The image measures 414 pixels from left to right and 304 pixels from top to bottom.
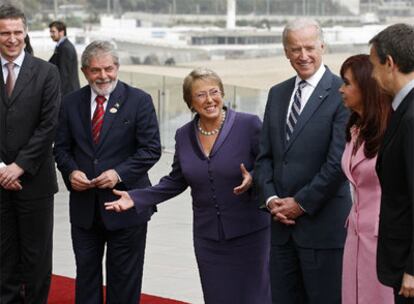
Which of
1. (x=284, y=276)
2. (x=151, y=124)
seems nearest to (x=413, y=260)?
(x=284, y=276)

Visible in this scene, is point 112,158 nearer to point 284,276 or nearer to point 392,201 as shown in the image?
point 284,276

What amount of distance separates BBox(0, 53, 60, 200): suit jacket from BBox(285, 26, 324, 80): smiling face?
1382 millimetres

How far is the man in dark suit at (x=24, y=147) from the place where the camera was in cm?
505

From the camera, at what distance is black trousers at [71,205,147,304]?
501 centimetres

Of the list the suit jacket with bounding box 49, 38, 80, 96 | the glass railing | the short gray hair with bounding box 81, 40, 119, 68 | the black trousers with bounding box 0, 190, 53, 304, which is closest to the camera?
the short gray hair with bounding box 81, 40, 119, 68

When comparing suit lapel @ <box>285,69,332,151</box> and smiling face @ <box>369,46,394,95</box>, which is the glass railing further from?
smiling face @ <box>369,46,394,95</box>

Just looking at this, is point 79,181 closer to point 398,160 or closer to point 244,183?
point 244,183

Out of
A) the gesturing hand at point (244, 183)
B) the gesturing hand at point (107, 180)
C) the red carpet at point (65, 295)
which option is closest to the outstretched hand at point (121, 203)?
the gesturing hand at point (107, 180)

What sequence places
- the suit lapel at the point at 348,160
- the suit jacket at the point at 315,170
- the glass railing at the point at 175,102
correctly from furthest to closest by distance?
the glass railing at the point at 175,102
the suit jacket at the point at 315,170
the suit lapel at the point at 348,160

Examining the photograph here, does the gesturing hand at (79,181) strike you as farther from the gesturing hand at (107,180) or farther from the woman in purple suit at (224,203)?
the woman in purple suit at (224,203)

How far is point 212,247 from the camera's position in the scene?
15.1 feet

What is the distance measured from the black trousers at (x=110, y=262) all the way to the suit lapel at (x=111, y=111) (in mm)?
406

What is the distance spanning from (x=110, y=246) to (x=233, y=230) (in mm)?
778

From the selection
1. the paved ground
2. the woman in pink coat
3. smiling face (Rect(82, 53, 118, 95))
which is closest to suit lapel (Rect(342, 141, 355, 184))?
the woman in pink coat
